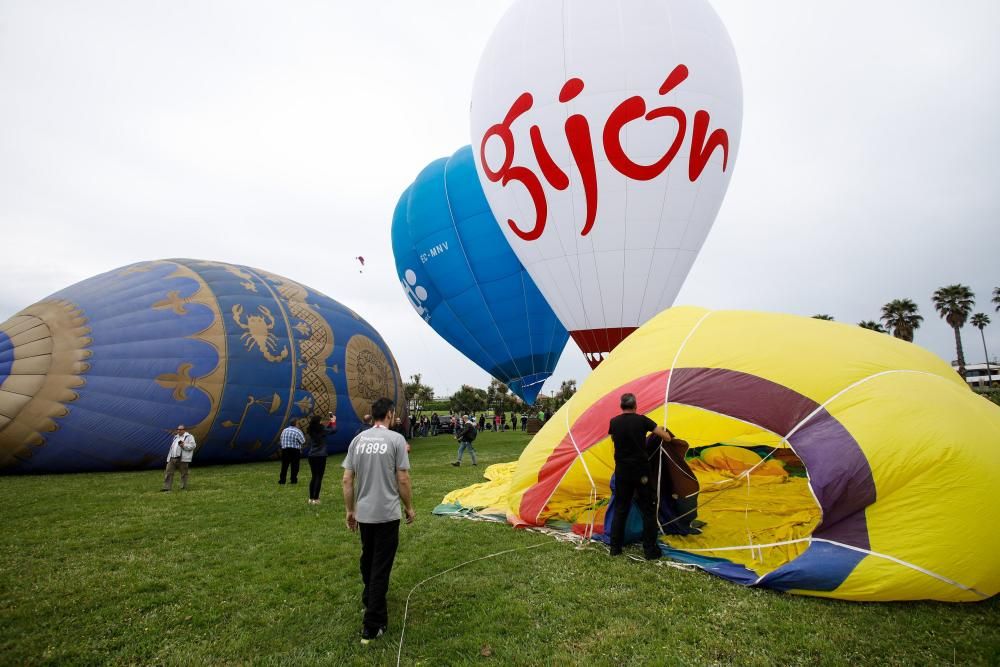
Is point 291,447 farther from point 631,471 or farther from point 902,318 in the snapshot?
point 902,318

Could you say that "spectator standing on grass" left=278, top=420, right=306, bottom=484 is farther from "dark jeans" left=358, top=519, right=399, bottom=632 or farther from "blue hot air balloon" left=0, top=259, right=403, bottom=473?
"dark jeans" left=358, top=519, right=399, bottom=632

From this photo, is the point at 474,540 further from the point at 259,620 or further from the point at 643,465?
the point at 259,620

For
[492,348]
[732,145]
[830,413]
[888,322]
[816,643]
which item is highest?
[888,322]

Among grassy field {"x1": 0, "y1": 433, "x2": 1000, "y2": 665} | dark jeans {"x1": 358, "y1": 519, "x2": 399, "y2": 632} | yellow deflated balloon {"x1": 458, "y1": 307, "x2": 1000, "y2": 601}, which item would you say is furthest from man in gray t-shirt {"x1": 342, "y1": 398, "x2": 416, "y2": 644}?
yellow deflated balloon {"x1": 458, "y1": 307, "x2": 1000, "y2": 601}

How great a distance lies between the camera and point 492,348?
18.7m

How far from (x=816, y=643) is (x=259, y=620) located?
3.69m

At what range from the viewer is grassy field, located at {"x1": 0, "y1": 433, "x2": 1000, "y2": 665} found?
317 cm

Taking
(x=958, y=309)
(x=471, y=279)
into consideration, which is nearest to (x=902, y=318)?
(x=958, y=309)

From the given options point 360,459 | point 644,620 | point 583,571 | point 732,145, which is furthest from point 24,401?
point 732,145

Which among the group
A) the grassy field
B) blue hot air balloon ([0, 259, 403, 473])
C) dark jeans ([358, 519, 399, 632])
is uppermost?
blue hot air balloon ([0, 259, 403, 473])

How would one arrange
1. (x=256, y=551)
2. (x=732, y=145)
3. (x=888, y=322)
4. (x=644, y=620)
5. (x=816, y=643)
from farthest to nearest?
(x=888, y=322)
(x=732, y=145)
(x=256, y=551)
(x=644, y=620)
(x=816, y=643)

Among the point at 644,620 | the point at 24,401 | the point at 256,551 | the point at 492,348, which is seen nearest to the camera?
the point at 644,620

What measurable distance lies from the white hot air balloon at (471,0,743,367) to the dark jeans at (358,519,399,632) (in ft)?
31.4

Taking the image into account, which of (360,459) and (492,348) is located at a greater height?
(492,348)
